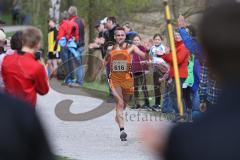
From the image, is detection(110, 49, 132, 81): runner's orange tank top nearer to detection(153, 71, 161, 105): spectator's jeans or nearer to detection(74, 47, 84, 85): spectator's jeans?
detection(153, 71, 161, 105): spectator's jeans

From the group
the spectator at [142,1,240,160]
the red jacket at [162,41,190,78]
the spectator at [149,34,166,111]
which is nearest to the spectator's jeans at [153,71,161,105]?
the spectator at [149,34,166,111]

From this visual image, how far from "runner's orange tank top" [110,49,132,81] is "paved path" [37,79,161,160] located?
92 centimetres

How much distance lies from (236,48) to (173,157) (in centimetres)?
49

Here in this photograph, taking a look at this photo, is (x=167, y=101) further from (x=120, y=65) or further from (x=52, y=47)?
(x=52, y=47)

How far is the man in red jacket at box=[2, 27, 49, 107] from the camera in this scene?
9078 millimetres

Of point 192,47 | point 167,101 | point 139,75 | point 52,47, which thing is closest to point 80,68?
point 52,47

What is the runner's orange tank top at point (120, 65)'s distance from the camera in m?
13.2

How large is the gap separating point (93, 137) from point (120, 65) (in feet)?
4.17

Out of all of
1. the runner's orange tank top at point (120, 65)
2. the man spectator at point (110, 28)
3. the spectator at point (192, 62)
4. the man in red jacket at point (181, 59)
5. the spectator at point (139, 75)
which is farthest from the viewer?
the man spectator at point (110, 28)

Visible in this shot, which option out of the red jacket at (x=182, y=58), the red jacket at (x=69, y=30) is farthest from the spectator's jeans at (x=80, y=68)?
the red jacket at (x=182, y=58)

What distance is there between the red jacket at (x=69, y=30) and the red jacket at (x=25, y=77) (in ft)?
41.7

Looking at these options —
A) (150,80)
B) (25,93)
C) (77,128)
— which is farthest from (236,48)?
(150,80)

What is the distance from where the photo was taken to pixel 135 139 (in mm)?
13414

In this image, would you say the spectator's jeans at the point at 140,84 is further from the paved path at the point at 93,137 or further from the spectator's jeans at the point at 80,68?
the spectator's jeans at the point at 80,68
